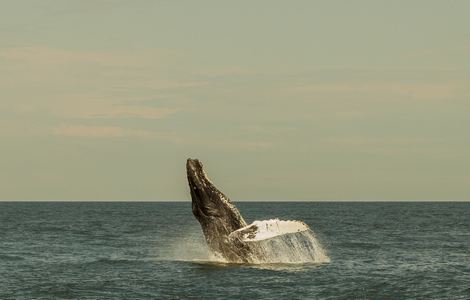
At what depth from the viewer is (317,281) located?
108 feet

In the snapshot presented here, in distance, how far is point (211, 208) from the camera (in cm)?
3538

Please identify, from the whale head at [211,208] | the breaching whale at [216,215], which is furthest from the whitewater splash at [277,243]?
the whale head at [211,208]

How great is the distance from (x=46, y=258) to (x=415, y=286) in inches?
802

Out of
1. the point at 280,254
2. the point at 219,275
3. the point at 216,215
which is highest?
the point at 216,215

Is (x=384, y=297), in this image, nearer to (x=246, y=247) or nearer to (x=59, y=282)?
(x=246, y=247)

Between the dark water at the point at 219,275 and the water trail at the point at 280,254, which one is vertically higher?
the water trail at the point at 280,254

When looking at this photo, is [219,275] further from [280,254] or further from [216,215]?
[280,254]

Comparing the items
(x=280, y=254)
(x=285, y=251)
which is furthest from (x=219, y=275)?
(x=285, y=251)

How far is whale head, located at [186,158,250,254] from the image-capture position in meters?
35.2

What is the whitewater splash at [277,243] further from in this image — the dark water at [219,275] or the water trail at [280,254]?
the dark water at [219,275]

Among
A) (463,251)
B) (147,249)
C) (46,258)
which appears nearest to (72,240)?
(147,249)

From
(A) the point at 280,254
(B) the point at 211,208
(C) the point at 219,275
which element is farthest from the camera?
(A) the point at 280,254

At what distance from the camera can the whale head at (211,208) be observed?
35.2m

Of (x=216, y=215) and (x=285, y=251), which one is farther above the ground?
(x=216, y=215)
